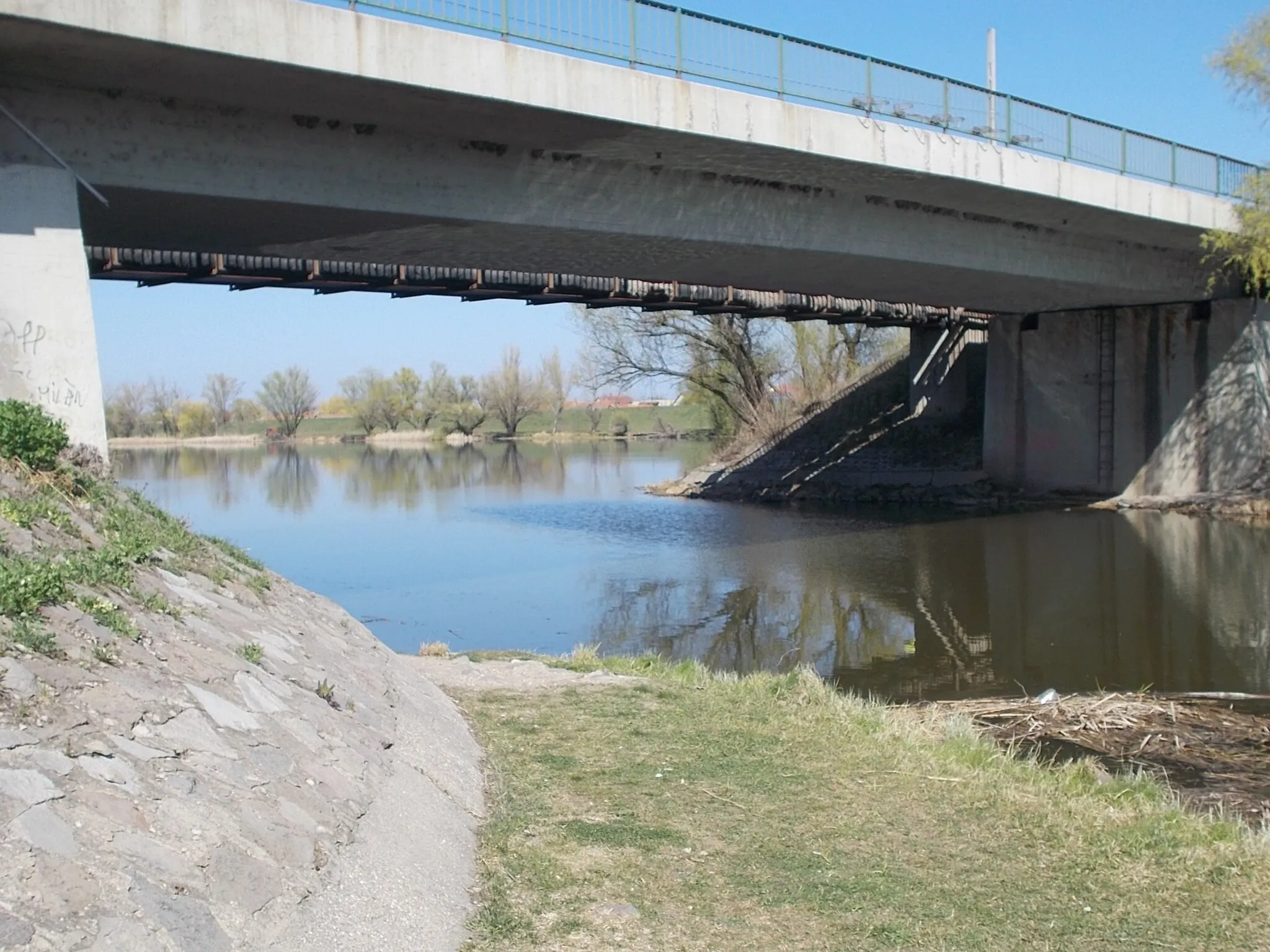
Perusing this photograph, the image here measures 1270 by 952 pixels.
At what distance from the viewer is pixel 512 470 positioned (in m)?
58.8

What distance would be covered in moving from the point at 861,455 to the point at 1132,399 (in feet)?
35.1

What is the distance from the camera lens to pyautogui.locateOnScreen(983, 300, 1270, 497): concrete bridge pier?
1181 inches

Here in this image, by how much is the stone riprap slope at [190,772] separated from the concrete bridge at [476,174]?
5879 mm

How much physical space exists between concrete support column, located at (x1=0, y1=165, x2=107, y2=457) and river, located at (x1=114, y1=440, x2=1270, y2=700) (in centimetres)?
133

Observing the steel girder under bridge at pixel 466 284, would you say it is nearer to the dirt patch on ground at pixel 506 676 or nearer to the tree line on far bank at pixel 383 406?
the dirt patch on ground at pixel 506 676

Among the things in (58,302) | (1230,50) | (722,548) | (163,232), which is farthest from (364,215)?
(1230,50)

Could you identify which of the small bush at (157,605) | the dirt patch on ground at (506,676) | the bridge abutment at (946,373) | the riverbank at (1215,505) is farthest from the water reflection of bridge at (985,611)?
the bridge abutment at (946,373)

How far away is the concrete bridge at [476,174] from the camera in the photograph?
12.1 metres

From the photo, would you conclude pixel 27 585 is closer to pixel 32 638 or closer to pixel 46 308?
pixel 32 638

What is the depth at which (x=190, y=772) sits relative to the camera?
4758 millimetres

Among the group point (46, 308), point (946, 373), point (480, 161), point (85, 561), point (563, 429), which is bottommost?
point (563, 429)

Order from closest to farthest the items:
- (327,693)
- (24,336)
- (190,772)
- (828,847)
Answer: (190,772) → (828,847) → (327,693) → (24,336)

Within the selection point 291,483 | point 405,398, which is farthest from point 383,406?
point 291,483

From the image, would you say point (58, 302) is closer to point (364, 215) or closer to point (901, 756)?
point (364, 215)
